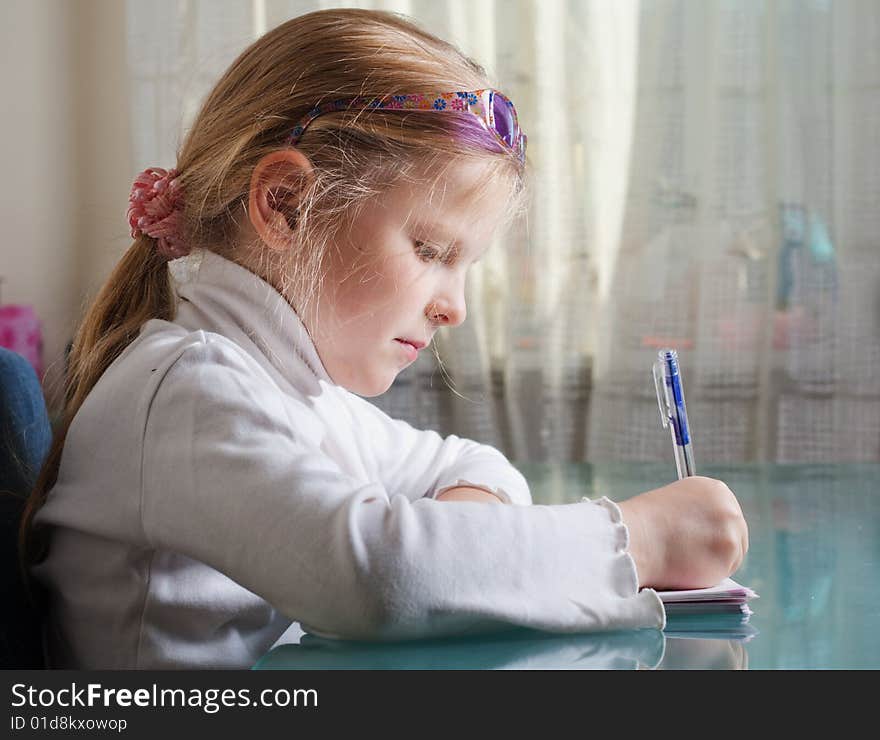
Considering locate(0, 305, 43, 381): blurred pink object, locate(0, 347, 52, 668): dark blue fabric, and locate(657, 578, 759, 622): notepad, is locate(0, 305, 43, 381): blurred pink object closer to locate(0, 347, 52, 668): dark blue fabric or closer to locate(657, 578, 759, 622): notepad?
locate(0, 347, 52, 668): dark blue fabric

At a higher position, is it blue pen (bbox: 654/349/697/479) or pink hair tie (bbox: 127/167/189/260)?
pink hair tie (bbox: 127/167/189/260)

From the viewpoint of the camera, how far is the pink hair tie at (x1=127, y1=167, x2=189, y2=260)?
0.75 metres

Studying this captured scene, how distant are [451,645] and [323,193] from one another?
0.32 m

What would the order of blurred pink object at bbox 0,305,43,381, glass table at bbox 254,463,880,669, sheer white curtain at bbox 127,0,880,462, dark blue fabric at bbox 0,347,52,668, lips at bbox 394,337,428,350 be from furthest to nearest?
1. blurred pink object at bbox 0,305,43,381
2. sheer white curtain at bbox 127,0,880,462
3. lips at bbox 394,337,428,350
4. dark blue fabric at bbox 0,347,52,668
5. glass table at bbox 254,463,880,669

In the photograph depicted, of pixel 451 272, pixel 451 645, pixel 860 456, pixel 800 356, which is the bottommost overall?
pixel 860 456

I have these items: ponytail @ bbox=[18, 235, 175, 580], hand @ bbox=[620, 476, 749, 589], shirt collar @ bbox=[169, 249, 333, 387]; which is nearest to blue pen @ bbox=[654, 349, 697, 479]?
hand @ bbox=[620, 476, 749, 589]

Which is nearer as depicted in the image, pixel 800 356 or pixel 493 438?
pixel 800 356

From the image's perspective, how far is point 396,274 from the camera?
681 millimetres

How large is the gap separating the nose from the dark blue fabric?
0.29 m

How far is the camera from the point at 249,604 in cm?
60

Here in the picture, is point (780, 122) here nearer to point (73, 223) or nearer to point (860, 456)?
point (860, 456)

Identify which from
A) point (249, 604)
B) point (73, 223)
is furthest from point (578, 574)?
point (73, 223)

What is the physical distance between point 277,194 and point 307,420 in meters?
0.16

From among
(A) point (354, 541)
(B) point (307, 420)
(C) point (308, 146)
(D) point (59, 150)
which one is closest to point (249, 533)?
(A) point (354, 541)
